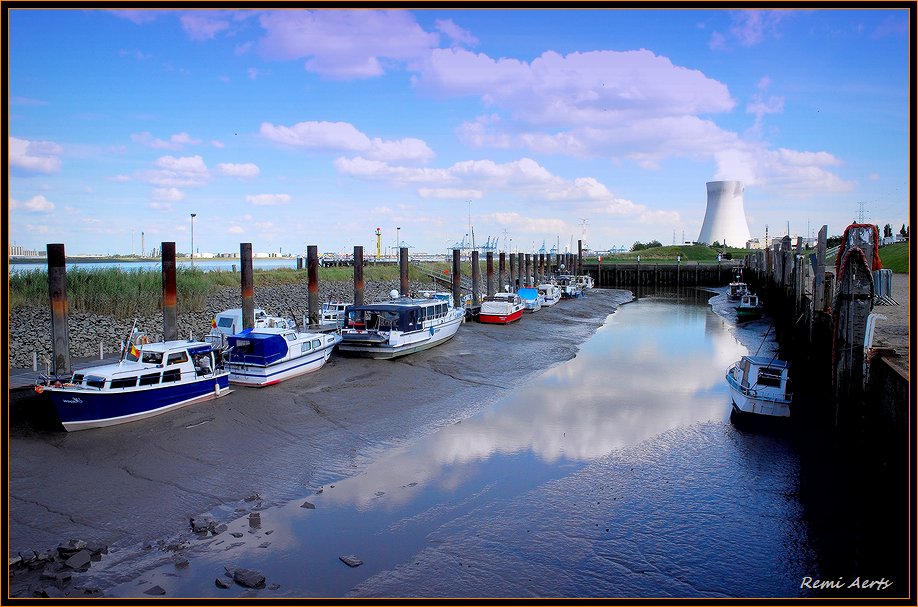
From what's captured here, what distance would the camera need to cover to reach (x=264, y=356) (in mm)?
22750

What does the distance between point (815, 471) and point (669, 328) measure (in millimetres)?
32659

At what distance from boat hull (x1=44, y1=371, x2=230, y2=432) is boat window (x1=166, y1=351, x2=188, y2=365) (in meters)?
0.72

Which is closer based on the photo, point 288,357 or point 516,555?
point 516,555

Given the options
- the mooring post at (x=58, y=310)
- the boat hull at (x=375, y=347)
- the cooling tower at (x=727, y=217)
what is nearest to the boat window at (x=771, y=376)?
the boat hull at (x=375, y=347)

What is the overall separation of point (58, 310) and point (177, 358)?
157 inches

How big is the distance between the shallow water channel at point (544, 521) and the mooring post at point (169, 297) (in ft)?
37.5

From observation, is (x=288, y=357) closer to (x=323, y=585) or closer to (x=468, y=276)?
(x=323, y=585)

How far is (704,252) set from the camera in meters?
133

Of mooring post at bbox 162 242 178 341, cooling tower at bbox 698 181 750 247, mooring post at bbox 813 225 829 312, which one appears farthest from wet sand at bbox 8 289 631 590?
cooling tower at bbox 698 181 750 247

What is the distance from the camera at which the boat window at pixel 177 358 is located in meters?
19.2

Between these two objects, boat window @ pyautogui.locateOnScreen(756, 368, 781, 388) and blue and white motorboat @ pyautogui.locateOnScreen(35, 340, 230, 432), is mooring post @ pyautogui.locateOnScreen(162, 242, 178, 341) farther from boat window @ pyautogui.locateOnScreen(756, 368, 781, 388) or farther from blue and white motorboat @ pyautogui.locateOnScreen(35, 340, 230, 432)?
boat window @ pyautogui.locateOnScreen(756, 368, 781, 388)

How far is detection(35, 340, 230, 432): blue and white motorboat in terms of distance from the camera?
55.1 ft

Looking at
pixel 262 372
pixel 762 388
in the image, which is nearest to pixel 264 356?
pixel 262 372

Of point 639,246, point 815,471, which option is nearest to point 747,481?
point 815,471
